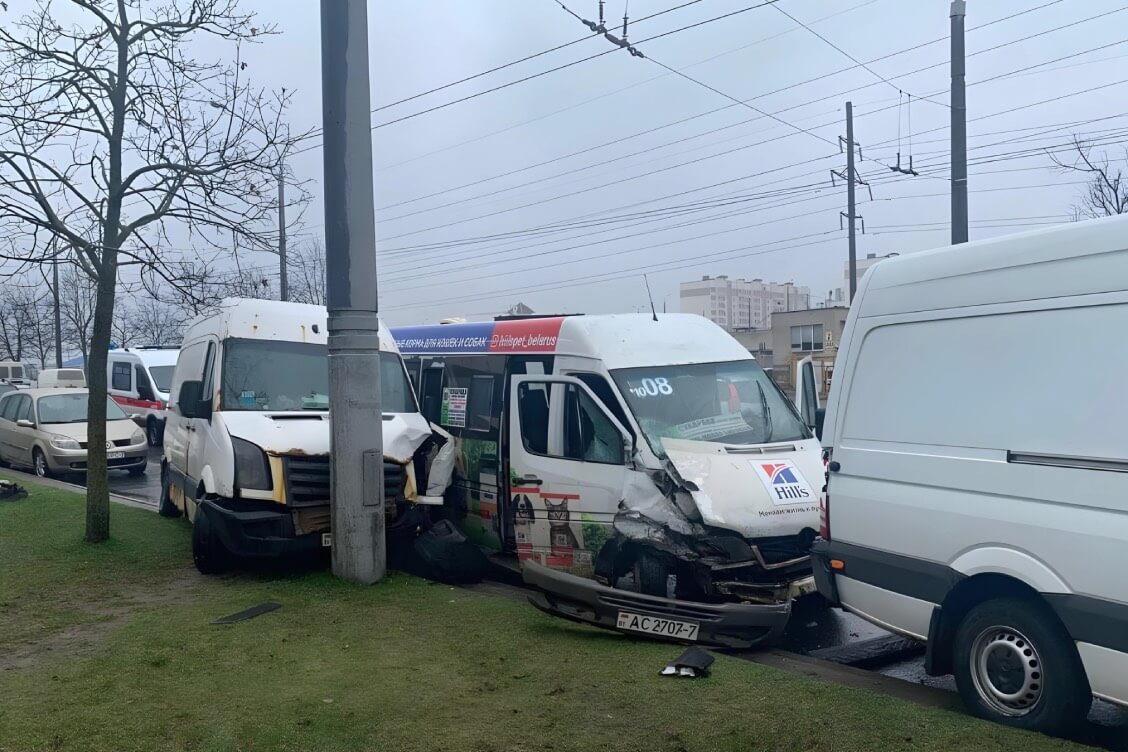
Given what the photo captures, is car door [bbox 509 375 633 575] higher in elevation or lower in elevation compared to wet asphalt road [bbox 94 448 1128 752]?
higher

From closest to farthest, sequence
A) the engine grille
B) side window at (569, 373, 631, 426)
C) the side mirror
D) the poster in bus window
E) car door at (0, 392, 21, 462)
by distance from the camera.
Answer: side window at (569, 373, 631, 426) < the engine grille < the side mirror < the poster in bus window < car door at (0, 392, 21, 462)

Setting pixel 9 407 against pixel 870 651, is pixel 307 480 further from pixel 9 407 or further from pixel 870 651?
pixel 9 407

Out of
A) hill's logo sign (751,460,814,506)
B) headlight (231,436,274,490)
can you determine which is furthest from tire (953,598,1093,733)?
headlight (231,436,274,490)

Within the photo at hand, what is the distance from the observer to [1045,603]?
4.73 metres

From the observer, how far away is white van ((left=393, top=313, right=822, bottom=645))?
6.80m

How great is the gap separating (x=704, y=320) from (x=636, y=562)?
9.41ft

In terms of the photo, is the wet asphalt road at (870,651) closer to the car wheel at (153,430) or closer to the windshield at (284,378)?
the windshield at (284,378)

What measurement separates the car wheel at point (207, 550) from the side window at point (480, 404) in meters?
2.63

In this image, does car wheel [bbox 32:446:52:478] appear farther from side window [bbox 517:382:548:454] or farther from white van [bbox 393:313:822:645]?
side window [bbox 517:382:548:454]

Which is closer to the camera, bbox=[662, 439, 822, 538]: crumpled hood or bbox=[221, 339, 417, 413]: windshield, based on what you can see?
bbox=[662, 439, 822, 538]: crumpled hood

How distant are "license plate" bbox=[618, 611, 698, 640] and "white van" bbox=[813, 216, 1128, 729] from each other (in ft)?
3.35

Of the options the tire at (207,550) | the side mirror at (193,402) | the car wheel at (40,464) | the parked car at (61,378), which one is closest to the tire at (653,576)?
the tire at (207,550)

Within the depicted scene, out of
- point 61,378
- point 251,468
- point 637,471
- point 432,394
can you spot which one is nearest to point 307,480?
point 251,468

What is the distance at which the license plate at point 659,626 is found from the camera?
6.38m
